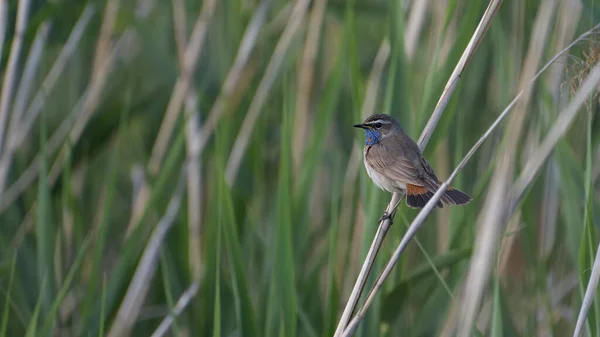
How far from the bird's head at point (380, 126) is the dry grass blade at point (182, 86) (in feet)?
3.21

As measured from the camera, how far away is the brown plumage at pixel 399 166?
92.2 inches

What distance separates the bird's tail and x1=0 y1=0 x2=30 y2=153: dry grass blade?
5.42 feet

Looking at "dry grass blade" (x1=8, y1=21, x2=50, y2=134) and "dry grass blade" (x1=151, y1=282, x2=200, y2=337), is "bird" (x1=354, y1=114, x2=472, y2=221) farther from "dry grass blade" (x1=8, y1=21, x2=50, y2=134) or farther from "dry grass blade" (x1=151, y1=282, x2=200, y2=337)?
"dry grass blade" (x1=8, y1=21, x2=50, y2=134)

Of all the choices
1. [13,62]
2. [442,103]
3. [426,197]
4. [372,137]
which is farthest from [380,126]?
[13,62]

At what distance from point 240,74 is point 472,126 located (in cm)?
108

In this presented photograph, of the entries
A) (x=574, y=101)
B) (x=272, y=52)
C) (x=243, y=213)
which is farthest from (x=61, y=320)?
(x=574, y=101)

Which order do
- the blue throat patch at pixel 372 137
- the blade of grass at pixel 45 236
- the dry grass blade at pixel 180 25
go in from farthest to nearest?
1. the dry grass blade at pixel 180 25
2. the blue throat patch at pixel 372 137
3. the blade of grass at pixel 45 236

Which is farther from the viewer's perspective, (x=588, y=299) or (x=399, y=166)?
(x=399, y=166)

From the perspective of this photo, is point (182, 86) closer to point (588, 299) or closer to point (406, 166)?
point (406, 166)

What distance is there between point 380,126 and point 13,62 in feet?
4.90

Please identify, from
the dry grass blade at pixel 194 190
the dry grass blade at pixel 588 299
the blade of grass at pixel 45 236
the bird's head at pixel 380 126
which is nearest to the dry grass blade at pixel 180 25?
the dry grass blade at pixel 194 190

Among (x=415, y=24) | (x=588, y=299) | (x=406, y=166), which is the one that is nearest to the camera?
(x=588, y=299)

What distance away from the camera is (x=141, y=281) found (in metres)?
3.17

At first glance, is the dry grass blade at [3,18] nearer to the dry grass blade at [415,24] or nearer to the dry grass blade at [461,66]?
the dry grass blade at [415,24]
